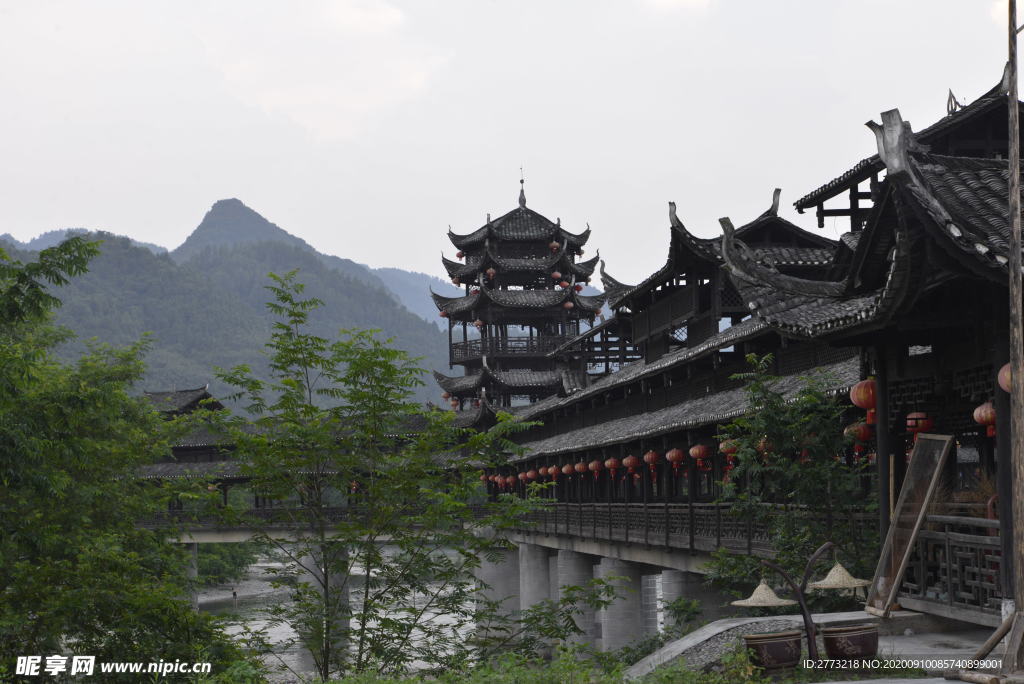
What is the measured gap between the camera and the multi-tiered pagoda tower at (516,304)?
2547 inches

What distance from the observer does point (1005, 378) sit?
404 inches

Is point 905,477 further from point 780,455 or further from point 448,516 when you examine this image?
point 448,516

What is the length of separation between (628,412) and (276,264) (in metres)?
165

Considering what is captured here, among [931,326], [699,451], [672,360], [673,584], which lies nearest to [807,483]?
[931,326]

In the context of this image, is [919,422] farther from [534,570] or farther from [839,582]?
[534,570]

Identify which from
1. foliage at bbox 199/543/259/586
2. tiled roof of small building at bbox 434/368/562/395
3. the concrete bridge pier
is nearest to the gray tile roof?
the concrete bridge pier

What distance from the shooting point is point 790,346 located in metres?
26.4

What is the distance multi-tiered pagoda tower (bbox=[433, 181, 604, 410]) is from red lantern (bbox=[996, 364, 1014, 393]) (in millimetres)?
53110

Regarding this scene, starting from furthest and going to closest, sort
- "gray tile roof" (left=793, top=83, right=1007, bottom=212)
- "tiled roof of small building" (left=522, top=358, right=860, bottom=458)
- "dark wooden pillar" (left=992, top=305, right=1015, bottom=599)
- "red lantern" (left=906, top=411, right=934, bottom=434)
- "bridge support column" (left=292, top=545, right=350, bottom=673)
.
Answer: "gray tile roof" (left=793, top=83, right=1007, bottom=212), "tiled roof of small building" (left=522, top=358, right=860, bottom=458), "bridge support column" (left=292, top=545, right=350, bottom=673), "red lantern" (left=906, top=411, right=934, bottom=434), "dark wooden pillar" (left=992, top=305, right=1015, bottom=599)

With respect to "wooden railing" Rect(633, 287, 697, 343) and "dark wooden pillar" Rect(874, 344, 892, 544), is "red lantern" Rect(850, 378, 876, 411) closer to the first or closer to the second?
"dark wooden pillar" Rect(874, 344, 892, 544)

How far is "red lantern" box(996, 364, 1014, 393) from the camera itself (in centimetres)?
1016

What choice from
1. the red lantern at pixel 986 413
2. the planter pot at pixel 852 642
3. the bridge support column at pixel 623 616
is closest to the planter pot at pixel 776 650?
the planter pot at pixel 852 642

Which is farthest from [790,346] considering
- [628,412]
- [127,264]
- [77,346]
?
[127,264]

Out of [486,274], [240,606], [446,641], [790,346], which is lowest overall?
[240,606]
